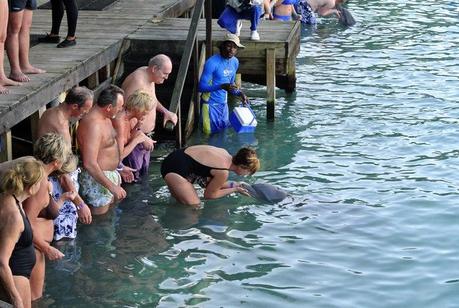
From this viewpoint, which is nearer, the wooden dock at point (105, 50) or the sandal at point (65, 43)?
the wooden dock at point (105, 50)

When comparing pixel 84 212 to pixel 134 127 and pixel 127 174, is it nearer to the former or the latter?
pixel 127 174

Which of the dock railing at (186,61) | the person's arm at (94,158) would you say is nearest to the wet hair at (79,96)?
the person's arm at (94,158)

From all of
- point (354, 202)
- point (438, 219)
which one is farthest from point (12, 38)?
point (438, 219)

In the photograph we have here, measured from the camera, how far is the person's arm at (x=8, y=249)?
7293mm

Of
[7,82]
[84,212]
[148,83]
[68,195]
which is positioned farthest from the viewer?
[148,83]

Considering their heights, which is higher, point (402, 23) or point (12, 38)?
point (12, 38)

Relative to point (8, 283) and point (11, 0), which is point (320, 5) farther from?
point (8, 283)

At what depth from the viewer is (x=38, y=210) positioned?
27.0 ft

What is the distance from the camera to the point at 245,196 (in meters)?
11.2

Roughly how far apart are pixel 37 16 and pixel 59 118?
17.2 feet

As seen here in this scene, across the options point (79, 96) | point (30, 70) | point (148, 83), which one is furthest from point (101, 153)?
point (148, 83)

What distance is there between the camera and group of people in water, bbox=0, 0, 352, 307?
747 cm

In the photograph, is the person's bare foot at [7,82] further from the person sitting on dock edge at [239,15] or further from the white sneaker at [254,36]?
the white sneaker at [254,36]

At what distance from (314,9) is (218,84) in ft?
30.3
